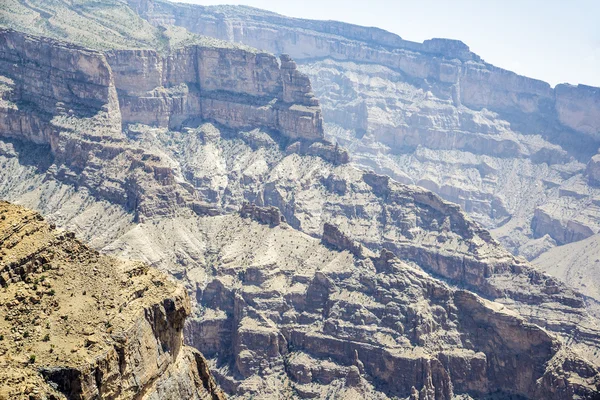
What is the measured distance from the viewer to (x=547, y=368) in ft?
390

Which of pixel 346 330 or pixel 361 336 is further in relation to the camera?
pixel 346 330

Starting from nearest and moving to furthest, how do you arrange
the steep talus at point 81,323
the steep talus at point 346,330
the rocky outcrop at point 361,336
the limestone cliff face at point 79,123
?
the steep talus at point 81,323, the rocky outcrop at point 361,336, the steep talus at point 346,330, the limestone cliff face at point 79,123

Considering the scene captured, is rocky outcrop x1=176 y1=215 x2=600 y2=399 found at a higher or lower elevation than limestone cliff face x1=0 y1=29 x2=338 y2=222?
lower

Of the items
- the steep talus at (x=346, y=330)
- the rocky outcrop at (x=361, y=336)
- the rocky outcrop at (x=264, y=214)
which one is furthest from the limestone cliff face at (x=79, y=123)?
the rocky outcrop at (x=361, y=336)

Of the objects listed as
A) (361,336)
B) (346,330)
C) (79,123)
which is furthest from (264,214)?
(79,123)

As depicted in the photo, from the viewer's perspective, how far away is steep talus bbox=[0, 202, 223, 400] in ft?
131

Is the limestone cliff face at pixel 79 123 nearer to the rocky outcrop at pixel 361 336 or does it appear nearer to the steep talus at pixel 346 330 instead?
the steep talus at pixel 346 330

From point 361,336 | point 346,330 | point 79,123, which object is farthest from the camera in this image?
point 79,123

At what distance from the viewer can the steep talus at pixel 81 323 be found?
131 feet

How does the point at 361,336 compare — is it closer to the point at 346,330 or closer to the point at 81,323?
the point at 346,330

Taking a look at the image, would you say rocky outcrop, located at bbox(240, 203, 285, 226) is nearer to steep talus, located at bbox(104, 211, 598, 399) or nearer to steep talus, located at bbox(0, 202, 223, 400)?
steep talus, located at bbox(104, 211, 598, 399)

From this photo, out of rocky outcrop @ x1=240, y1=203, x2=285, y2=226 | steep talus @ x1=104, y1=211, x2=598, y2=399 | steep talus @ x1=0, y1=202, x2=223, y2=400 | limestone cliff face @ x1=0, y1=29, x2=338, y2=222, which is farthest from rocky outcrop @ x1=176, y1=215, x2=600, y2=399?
steep talus @ x1=0, y1=202, x2=223, y2=400

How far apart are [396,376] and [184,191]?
68071 mm

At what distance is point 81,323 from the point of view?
4456cm
